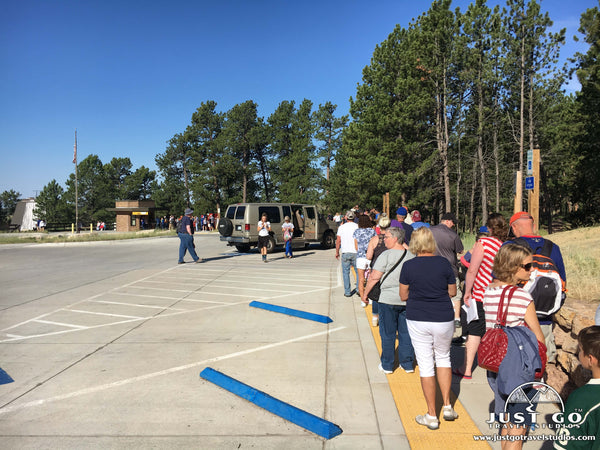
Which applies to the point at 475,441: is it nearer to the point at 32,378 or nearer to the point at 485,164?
the point at 32,378

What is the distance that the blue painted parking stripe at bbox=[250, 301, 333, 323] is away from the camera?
727 centimetres

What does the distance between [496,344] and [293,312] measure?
5096 mm

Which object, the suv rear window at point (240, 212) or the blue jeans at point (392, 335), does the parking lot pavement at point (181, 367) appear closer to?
the blue jeans at point (392, 335)

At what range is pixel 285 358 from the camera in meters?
5.47

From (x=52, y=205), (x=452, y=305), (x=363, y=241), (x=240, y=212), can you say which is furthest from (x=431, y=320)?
(x=52, y=205)

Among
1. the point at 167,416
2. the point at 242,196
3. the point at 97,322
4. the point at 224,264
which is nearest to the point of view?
the point at 167,416

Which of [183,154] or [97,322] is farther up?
[183,154]

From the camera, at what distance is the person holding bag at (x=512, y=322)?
9.04ft

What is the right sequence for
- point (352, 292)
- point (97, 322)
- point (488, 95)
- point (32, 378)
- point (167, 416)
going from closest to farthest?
point (167, 416) → point (32, 378) → point (97, 322) → point (352, 292) → point (488, 95)

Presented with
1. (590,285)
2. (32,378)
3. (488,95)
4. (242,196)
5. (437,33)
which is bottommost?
(32,378)

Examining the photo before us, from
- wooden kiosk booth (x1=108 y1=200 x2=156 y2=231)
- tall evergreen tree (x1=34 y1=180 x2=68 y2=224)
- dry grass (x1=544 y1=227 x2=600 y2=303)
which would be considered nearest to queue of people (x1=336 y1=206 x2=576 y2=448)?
dry grass (x1=544 y1=227 x2=600 y2=303)

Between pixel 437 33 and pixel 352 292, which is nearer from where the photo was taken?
pixel 352 292

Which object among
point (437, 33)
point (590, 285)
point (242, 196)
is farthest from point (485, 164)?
point (242, 196)

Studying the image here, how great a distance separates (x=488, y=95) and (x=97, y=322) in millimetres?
33510
